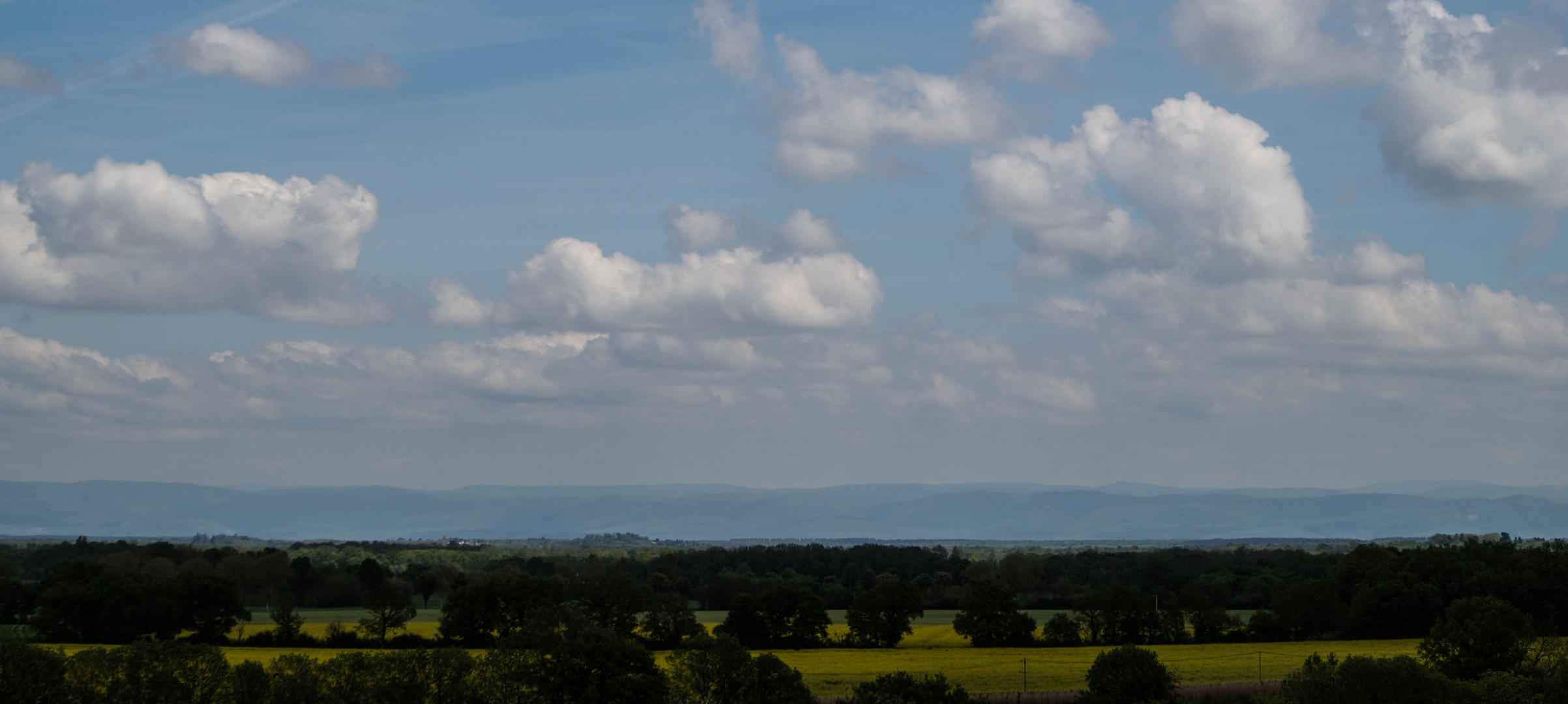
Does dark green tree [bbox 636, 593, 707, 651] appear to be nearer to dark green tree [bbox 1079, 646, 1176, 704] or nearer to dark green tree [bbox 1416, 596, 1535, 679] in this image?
dark green tree [bbox 1079, 646, 1176, 704]

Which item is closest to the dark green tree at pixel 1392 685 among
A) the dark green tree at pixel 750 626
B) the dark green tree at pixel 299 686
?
the dark green tree at pixel 750 626

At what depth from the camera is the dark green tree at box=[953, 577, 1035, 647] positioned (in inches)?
3378

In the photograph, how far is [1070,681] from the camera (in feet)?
213

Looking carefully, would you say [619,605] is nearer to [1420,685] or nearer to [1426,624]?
[1420,685]

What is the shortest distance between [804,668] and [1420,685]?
1297 inches

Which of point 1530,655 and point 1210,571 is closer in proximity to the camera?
point 1530,655

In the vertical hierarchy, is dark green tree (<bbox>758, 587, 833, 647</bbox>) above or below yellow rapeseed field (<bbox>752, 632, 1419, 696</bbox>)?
above

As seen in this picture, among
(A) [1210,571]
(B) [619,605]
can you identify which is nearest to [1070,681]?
(B) [619,605]

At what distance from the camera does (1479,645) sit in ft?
205

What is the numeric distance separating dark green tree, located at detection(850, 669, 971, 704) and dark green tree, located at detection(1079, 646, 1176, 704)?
822 centimetres

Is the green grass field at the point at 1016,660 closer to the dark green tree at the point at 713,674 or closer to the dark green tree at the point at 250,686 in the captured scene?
the dark green tree at the point at 713,674

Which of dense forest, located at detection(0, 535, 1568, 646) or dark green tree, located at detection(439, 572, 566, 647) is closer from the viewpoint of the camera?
dense forest, located at detection(0, 535, 1568, 646)

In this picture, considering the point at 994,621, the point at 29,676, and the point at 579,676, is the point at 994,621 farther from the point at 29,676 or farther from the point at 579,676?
the point at 29,676

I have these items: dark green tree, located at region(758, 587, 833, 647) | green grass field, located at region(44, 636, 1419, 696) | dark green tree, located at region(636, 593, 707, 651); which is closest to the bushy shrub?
green grass field, located at region(44, 636, 1419, 696)
